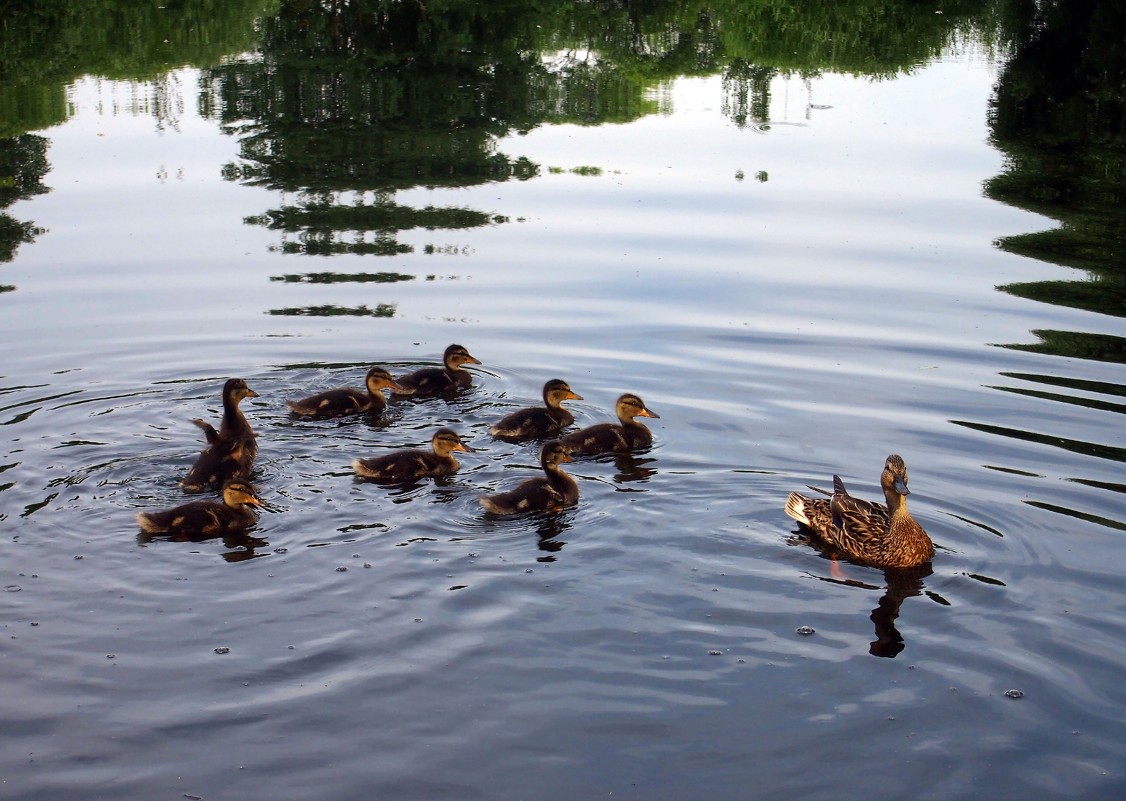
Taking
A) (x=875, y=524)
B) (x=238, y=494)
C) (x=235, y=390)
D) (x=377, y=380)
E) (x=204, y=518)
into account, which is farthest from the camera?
(x=377, y=380)

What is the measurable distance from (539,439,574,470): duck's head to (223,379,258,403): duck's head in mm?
2012

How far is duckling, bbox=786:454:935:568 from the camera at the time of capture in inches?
272

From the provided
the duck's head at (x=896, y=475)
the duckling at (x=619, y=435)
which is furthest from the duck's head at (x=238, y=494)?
the duck's head at (x=896, y=475)

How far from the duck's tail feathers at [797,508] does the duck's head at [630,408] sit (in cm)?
166

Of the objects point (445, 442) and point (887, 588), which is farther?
point (445, 442)

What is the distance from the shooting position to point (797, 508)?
7320mm

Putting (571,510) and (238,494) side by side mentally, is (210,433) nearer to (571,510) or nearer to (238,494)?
(238,494)

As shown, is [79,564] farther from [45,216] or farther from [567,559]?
[45,216]

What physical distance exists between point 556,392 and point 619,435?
0.64m

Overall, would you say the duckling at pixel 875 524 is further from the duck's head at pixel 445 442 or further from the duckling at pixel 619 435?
the duck's head at pixel 445 442

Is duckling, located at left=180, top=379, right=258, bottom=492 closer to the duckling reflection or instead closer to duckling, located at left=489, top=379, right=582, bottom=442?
duckling, located at left=489, top=379, right=582, bottom=442

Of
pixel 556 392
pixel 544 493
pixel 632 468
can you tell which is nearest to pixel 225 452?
pixel 544 493

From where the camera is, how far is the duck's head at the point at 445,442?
27.3ft

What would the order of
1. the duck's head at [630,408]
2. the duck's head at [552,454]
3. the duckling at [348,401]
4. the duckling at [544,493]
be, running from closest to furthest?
the duckling at [544,493] < the duck's head at [552,454] < the duck's head at [630,408] < the duckling at [348,401]
